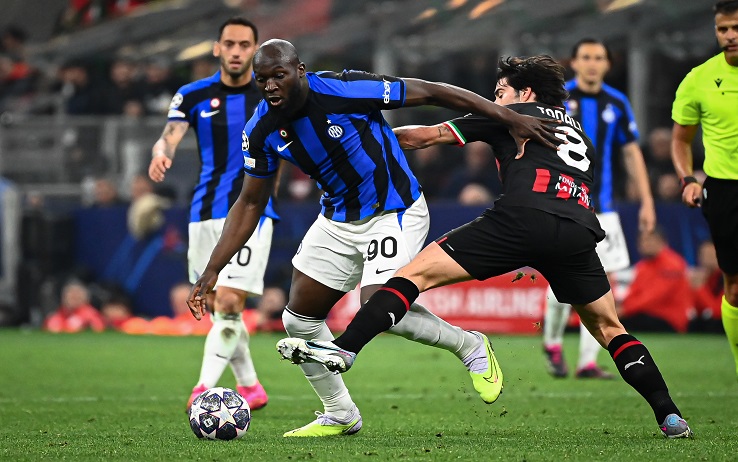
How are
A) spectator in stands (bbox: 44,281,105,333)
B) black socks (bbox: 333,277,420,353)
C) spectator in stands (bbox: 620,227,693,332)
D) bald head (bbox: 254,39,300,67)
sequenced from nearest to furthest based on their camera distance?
black socks (bbox: 333,277,420,353)
bald head (bbox: 254,39,300,67)
spectator in stands (bbox: 620,227,693,332)
spectator in stands (bbox: 44,281,105,333)

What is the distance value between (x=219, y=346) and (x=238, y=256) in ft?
2.04

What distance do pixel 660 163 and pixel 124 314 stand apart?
724 cm

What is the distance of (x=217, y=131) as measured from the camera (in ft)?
27.3

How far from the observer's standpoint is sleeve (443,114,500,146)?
6348 mm

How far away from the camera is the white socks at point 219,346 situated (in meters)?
7.86

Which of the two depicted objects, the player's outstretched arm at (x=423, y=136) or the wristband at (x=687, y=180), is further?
the wristband at (x=687, y=180)

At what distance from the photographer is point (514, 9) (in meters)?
16.1

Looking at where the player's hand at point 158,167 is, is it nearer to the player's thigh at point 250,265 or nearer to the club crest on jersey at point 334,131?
the player's thigh at point 250,265

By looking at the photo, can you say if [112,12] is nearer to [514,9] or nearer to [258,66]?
[514,9]

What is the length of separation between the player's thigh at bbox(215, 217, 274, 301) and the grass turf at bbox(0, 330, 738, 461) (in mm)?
844

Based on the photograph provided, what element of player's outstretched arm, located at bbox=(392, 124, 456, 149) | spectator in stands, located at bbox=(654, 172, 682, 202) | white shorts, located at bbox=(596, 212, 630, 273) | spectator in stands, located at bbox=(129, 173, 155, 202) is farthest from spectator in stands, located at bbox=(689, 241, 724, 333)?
player's outstretched arm, located at bbox=(392, 124, 456, 149)

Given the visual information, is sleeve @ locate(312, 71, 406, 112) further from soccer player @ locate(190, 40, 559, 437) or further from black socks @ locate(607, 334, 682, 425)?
black socks @ locate(607, 334, 682, 425)

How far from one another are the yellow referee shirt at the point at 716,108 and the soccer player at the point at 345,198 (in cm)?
177

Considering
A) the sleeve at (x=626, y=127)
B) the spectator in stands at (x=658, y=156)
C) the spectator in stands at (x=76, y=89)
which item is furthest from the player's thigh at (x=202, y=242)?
the spectator in stands at (x=76, y=89)
